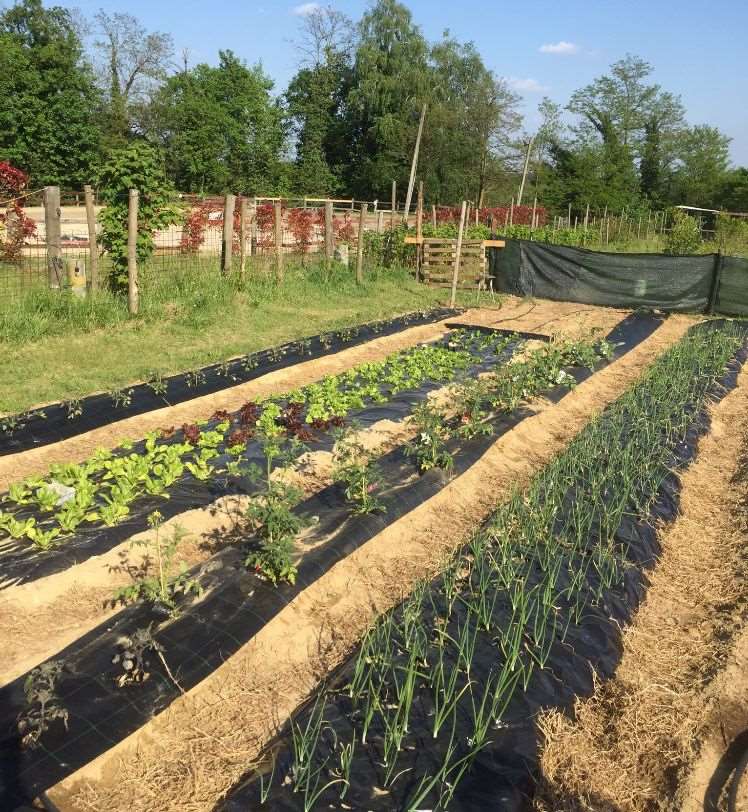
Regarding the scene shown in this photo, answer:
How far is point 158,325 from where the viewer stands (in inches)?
398

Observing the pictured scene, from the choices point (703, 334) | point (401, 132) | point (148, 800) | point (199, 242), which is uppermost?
point (401, 132)

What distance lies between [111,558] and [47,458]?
2.10 m

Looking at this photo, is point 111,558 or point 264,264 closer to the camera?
point 111,558

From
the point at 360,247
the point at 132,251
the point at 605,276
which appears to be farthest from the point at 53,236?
the point at 605,276

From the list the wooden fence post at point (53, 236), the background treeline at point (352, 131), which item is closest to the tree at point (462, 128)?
the background treeline at point (352, 131)

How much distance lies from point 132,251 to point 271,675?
Answer: 8.20m

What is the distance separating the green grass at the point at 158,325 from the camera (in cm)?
782

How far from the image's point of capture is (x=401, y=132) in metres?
43.1

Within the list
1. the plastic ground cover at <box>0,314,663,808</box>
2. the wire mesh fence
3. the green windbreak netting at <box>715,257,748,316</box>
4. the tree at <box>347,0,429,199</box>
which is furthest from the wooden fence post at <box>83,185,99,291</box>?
the tree at <box>347,0,429,199</box>

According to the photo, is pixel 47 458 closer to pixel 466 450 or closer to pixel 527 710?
pixel 466 450

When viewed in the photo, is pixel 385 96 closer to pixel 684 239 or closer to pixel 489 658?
pixel 684 239

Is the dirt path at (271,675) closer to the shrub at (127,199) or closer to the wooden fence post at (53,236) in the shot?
the shrub at (127,199)

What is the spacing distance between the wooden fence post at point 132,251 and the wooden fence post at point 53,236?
1.02 metres

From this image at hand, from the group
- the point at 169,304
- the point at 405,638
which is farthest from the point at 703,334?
the point at 405,638
